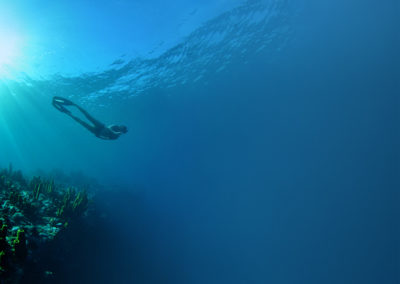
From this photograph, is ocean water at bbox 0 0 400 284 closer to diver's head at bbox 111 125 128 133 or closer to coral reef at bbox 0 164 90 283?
coral reef at bbox 0 164 90 283

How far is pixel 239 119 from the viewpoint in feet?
142

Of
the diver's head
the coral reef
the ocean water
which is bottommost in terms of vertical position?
the coral reef

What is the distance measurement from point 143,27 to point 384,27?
2314cm

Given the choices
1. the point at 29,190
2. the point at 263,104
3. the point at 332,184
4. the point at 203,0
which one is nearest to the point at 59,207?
the point at 29,190

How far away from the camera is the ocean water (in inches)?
623

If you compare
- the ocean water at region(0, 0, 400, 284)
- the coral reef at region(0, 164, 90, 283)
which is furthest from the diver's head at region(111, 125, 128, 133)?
the ocean water at region(0, 0, 400, 284)

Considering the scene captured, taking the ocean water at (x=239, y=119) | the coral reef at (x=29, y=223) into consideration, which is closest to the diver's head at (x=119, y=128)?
the coral reef at (x=29, y=223)

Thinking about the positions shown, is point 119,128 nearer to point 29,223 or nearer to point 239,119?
point 29,223

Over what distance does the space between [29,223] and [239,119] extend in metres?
40.1

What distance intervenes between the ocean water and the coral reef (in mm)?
1879

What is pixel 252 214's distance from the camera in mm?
38344

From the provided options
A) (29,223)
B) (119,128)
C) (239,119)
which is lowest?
(29,223)

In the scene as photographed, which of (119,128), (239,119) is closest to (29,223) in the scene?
(119,128)

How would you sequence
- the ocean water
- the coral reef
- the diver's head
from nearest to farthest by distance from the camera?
1. the coral reef
2. the diver's head
3. the ocean water
